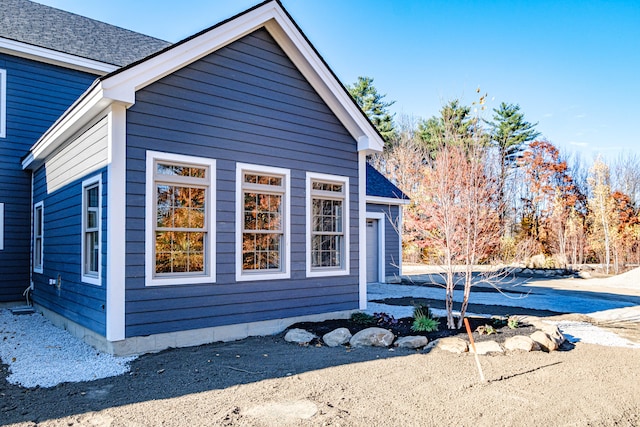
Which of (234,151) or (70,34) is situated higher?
(70,34)

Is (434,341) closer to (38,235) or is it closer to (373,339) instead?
(373,339)

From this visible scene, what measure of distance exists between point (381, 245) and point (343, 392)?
11264 mm

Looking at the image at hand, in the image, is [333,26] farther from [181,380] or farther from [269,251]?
[181,380]

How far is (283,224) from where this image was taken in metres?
7.46

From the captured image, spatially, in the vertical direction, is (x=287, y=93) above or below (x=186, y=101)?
above

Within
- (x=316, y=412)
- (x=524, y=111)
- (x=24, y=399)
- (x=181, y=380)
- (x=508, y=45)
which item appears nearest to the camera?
(x=316, y=412)

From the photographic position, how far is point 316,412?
3.85 m

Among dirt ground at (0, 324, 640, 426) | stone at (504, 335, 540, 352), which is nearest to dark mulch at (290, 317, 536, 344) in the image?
stone at (504, 335, 540, 352)

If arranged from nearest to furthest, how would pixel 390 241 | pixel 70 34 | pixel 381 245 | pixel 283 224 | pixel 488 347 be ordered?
pixel 488 347 → pixel 283 224 → pixel 70 34 → pixel 381 245 → pixel 390 241

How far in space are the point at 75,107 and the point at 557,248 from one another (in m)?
23.7

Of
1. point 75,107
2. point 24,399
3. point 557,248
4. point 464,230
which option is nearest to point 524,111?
point 557,248

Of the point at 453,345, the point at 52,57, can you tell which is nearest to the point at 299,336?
the point at 453,345

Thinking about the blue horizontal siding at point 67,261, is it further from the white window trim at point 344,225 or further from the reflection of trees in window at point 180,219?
the white window trim at point 344,225

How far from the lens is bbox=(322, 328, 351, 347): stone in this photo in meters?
6.36
